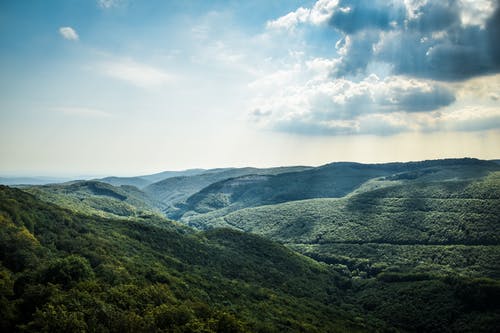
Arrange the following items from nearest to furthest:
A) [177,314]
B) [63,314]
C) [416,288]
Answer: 1. [63,314]
2. [177,314]
3. [416,288]

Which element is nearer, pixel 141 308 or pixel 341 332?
pixel 141 308

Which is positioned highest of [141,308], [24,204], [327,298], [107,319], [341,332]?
[24,204]

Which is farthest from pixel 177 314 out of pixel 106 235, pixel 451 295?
pixel 451 295

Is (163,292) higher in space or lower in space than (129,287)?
lower

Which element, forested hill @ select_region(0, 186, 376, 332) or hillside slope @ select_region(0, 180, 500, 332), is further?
hillside slope @ select_region(0, 180, 500, 332)

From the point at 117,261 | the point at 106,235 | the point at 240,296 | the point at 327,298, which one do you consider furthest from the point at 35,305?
the point at 327,298

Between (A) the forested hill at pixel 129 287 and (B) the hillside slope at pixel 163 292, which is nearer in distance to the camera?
(A) the forested hill at pixel 129 287

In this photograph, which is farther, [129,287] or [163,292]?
[163,292]

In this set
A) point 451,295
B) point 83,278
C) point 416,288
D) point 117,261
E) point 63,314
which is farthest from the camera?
point 416,288

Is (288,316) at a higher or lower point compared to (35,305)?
lower

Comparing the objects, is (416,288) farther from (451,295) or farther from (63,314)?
(63,314)
